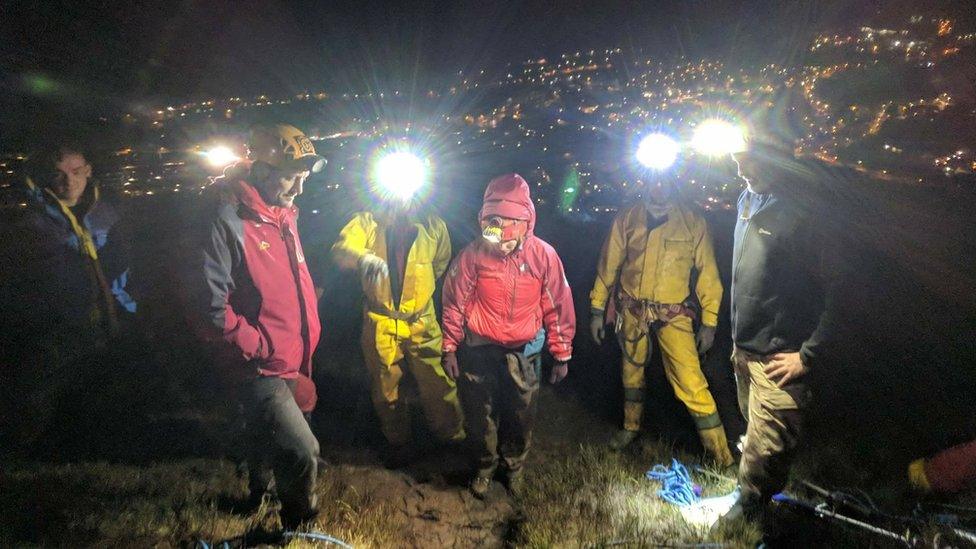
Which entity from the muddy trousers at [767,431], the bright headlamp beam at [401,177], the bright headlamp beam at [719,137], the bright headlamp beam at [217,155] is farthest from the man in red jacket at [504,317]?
the bright headlamp beam at [217,155]

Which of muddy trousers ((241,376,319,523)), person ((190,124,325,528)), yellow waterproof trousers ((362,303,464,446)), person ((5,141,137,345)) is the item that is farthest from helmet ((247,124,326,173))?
person ((5,141,137,345))

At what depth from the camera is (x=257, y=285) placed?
279 cm

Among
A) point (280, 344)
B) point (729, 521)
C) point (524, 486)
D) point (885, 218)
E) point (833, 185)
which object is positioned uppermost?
point (833, 185)

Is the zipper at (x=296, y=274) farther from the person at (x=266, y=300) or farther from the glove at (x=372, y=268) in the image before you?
the glove at (x=372, y=268)

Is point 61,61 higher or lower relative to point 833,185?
higher

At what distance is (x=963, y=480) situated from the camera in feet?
11.3

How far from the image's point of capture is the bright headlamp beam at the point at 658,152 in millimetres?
4279

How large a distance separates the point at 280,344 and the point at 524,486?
7.48 feet

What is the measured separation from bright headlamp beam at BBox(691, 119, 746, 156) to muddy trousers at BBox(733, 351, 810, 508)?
1.39 meters

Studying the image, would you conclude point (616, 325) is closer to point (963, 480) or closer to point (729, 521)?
point (729, 521)

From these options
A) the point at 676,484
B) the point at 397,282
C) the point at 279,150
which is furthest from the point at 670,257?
the point at 279,150

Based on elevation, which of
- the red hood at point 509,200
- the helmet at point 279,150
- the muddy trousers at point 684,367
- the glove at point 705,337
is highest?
the helmet at point 279,150

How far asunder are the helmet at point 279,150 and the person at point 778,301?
279 cm

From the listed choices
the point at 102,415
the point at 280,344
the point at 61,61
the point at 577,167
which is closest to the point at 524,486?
the point at 280,344
